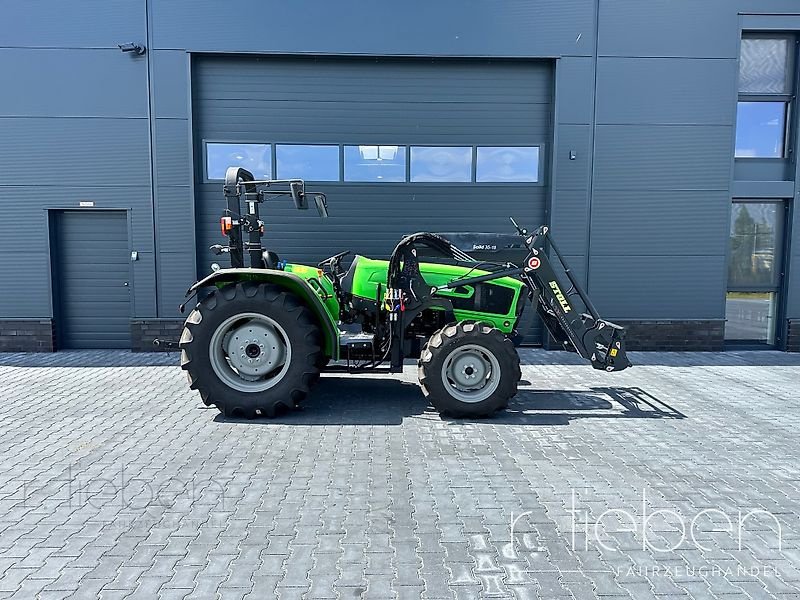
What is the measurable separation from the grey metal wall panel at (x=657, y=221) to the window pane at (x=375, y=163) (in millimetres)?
3545

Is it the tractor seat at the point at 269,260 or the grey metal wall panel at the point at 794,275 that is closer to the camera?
the tractor seat at the point at 269,260

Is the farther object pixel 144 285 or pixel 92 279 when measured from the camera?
pixel 92 279

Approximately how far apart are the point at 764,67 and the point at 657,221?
138 inches

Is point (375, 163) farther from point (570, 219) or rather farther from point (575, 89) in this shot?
point (575, 89)

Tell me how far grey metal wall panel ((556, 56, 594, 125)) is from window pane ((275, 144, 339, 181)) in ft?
13.1

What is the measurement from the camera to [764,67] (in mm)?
9328

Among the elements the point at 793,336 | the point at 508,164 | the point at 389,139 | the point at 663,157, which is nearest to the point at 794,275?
the point at 793,336

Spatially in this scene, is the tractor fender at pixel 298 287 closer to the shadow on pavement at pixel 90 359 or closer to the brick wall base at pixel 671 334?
the shadow on pavement at pixel 90 359

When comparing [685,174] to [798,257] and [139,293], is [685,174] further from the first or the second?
[139,293]

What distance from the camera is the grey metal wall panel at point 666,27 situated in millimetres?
8867

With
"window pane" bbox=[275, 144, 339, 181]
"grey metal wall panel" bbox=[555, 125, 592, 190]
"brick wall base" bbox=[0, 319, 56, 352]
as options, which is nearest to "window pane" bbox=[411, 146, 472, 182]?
"window pane" bbox=[275, 144, 339, 181]

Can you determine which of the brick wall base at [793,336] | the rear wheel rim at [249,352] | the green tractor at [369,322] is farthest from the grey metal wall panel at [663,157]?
the rear wheel rim at [249,352]

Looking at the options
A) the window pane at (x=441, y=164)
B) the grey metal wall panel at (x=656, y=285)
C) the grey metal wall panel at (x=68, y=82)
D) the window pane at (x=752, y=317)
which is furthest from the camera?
the window pane at (x=752, y=317)

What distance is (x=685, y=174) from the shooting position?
9.08 meters
